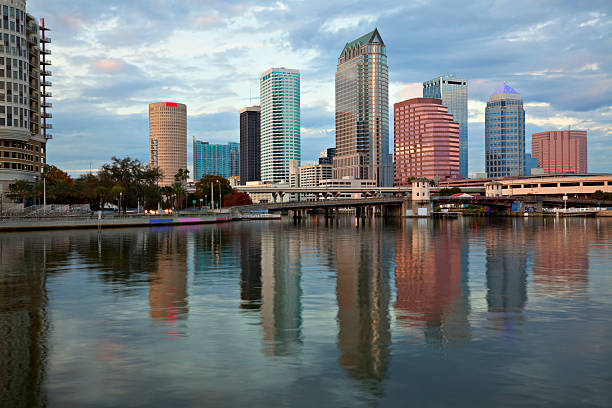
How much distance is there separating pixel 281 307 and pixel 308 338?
5491 mm

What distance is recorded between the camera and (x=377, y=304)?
72.9ft

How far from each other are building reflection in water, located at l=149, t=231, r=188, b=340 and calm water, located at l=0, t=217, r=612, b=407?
157mm

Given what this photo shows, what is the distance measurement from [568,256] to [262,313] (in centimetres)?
3446

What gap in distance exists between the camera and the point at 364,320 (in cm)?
1903

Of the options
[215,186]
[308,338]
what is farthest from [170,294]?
[215,186]

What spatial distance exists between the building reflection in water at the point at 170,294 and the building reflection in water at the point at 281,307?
11.0 ft

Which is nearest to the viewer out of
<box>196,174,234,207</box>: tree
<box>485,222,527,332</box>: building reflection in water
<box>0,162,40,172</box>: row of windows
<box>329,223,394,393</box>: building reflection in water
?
<box>329,223,394,393</box>: building reflection in water

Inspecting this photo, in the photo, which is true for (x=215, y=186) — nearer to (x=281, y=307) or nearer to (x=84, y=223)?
(x=84, y=223)

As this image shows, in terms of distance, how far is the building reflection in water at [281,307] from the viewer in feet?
52.0

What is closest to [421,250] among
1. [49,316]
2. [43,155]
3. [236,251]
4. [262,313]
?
[236,251]

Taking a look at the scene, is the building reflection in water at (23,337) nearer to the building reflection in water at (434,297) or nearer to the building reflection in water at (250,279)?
the building reflection in water at (250,279)

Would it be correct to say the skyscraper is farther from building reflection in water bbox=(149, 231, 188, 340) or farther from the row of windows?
building reflection in water bbox=(149, 231, 188, 340)

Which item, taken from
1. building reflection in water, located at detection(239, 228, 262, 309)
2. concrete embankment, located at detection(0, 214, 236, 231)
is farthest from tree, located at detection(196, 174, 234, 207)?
building reflection in water, located at detection(239, 228, 262, 309)

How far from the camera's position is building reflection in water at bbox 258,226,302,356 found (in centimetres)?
1584
